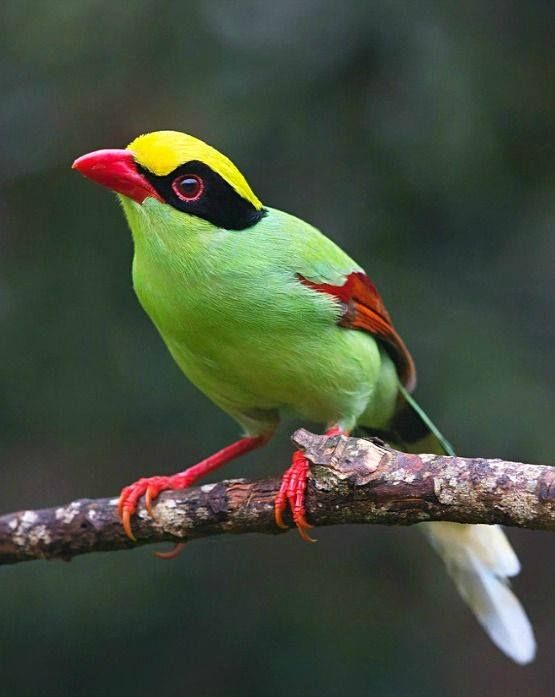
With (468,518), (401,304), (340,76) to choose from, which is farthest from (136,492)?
(340,76)

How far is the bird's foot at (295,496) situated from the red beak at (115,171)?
98 centimetres

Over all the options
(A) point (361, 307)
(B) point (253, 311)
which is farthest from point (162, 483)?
(A) point (361, 307)

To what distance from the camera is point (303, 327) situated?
3504mm

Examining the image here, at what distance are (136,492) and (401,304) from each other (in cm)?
181

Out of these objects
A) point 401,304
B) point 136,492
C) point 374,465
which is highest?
point 401,304

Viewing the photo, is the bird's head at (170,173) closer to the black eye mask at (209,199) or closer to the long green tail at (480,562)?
the black eye mask at (209,199)

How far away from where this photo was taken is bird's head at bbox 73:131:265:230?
327cm

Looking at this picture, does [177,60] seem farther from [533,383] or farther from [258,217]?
[533,383]

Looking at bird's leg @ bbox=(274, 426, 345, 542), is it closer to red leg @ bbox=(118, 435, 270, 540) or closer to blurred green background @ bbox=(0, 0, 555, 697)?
red leg @ bbox=(118, 435, 270, 540)

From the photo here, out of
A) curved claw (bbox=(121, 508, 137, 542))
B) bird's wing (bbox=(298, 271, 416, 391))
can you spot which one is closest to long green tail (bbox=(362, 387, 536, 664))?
bird's wing (bbox=(298, 271, 416, 391))

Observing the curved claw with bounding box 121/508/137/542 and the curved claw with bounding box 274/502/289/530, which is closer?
the curved claw with bounding box 274/502/289/530

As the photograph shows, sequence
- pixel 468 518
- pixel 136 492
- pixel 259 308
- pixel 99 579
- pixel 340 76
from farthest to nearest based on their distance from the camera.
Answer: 1. pixel 99 579
2. pixel 340 76
3. pixel 136 492
4. pixel 259 308
5. pixel 468 518

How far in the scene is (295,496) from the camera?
318cm

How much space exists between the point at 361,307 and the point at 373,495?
1112 millimetres
